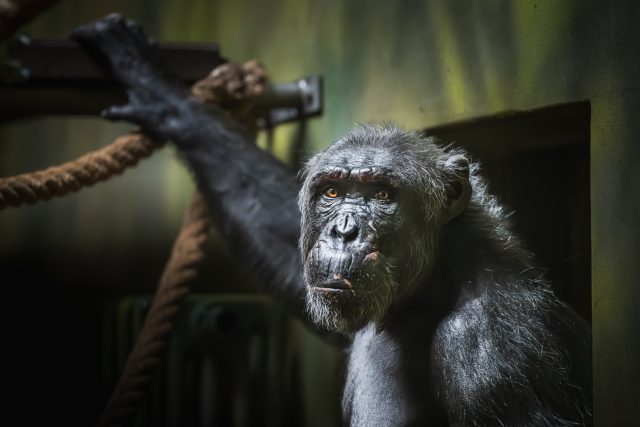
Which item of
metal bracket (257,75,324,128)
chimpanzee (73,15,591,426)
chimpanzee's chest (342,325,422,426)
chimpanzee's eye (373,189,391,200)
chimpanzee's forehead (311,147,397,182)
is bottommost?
chimpanzee's chest (342,325,422,426)

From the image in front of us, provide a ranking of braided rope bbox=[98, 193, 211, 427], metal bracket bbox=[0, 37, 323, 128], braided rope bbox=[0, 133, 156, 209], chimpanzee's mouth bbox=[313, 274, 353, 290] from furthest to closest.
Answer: metal bracket bbox=[0, 37, 323, 128], braided rope bbox=[98, 193, 211, 427], braided rope bbox=[0, 133, 156, 209], chimpanzee's mouth bbox=[313, 274, 353, 290]

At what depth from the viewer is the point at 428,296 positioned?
265cm

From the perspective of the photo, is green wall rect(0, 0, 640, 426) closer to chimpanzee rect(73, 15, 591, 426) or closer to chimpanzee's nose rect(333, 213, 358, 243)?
chimpanzee rect(73, 15, 591, 426)

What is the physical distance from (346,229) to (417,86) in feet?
4.20

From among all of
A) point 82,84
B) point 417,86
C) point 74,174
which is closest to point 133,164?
point 74,174

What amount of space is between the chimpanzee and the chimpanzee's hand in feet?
4.22

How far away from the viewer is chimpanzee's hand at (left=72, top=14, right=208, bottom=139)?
12.4 ft

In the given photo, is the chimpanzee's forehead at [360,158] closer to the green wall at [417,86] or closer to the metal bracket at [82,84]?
the green wall at [417,86]

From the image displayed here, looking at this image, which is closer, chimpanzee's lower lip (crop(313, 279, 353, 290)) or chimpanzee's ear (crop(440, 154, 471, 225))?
chimpanzee's lower lip (crop(313, 279, 353, 290))

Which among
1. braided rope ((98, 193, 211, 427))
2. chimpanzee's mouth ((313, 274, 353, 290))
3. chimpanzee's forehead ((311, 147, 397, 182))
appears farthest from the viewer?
braided rope ((98, 193, 211, 427))

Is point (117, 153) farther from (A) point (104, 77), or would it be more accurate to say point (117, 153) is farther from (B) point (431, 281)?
(B) point (431, 281)

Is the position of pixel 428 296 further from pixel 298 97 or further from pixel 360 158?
pixel 298 97

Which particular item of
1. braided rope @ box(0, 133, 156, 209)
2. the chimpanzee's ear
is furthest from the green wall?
braided rope @ box(0, 133, 156, 209)

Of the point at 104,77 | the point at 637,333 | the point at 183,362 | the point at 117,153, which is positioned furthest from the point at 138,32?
the point at 637,333
